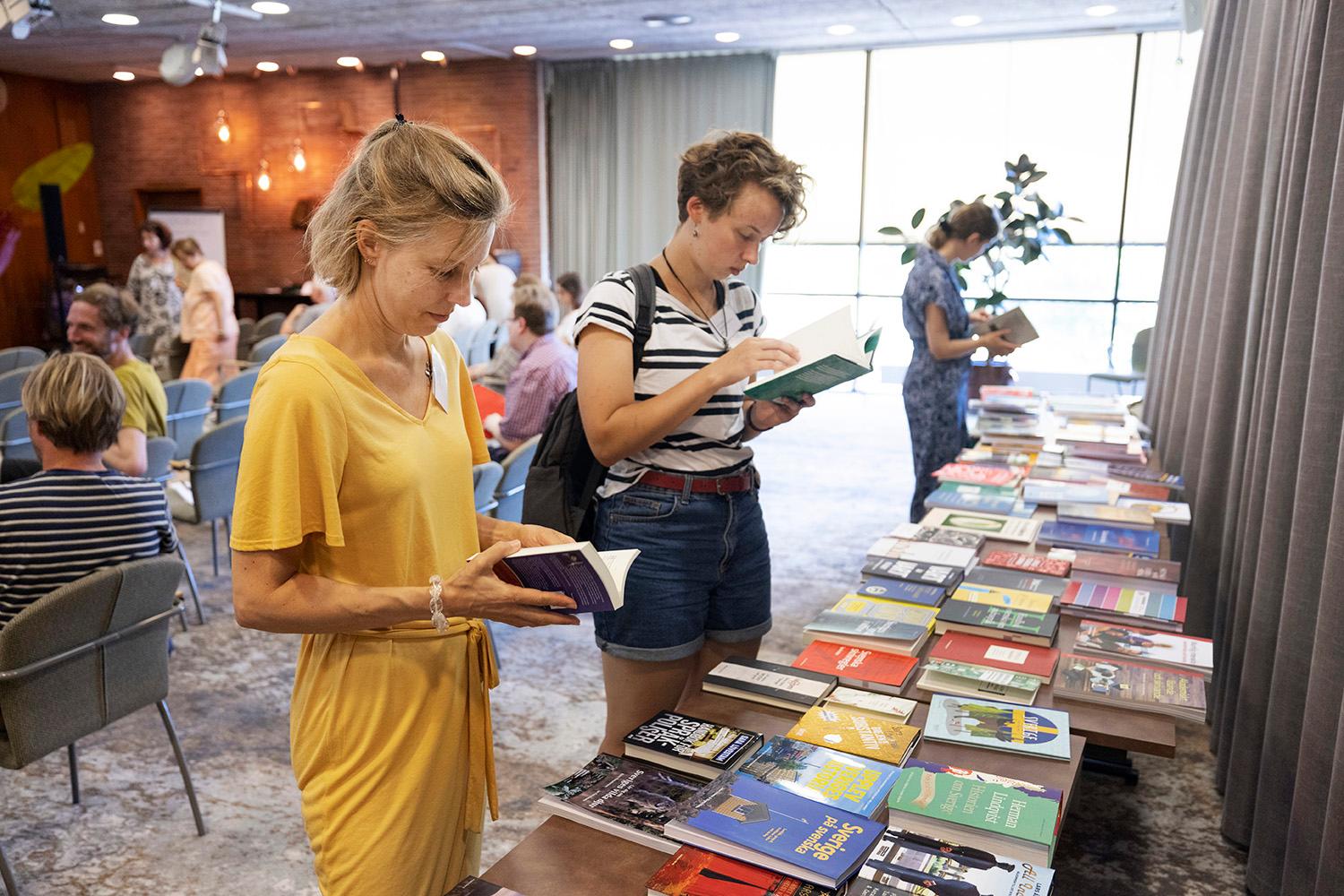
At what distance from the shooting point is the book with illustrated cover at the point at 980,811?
130 cm

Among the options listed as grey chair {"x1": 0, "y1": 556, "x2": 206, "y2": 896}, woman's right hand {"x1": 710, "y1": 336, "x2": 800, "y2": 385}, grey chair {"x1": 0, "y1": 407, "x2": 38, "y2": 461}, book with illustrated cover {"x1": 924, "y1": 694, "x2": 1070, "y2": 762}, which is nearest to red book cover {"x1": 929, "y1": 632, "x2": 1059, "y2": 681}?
book with illustrated cover {"x1": 924, "y1": 694, "x2": 1070, "y2": 762}

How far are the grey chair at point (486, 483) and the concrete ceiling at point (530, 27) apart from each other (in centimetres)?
539

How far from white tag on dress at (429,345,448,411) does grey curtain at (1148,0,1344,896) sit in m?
1.68

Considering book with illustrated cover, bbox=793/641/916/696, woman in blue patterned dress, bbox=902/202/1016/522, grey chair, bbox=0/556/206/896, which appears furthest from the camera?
woman in blue patterned dress, bbox=902/202/1016/522

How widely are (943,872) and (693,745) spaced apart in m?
0.46

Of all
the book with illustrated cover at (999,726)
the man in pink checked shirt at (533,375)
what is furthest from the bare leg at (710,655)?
the man in pink checked shirt at (533,375)

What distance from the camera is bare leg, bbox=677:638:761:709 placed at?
205 cm

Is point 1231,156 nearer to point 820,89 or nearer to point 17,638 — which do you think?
point 17,638

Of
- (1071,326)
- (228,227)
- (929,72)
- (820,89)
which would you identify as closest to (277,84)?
(228,227)

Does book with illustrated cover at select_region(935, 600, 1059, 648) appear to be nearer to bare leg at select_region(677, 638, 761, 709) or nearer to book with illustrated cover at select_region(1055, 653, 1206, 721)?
book with illustrated cover at select_region(1055, 653, 1206, 721)

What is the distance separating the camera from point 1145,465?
12.6 feet

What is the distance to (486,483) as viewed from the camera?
3598 millimetres

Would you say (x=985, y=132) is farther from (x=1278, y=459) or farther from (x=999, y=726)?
(x=999, y=726)

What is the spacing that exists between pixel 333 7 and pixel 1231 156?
23.0 feet
